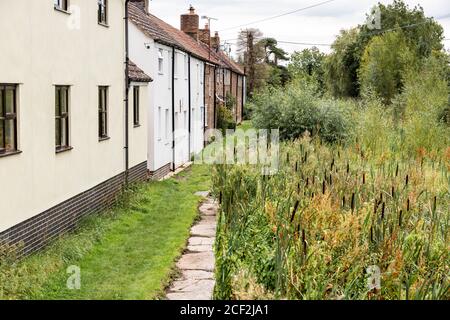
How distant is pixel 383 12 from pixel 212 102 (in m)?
25.7

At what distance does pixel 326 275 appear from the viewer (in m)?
7.29

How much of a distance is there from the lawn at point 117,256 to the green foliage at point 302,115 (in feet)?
27.5

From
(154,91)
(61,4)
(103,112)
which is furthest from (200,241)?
(154,91)

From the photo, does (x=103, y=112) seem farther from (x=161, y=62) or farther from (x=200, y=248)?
(x=161, y=62)

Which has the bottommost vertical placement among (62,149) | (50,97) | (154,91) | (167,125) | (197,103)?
(62,149)

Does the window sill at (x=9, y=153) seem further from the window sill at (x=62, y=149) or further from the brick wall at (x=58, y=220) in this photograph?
the window sill at (x=62, y=149)

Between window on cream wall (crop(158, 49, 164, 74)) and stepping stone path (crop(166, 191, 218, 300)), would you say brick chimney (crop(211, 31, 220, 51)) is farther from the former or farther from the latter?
stepping stone path (crop(166, 191, 218, 300))

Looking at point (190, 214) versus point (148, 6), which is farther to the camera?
point (148, 6)

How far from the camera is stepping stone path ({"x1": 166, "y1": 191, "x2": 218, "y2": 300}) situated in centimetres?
885

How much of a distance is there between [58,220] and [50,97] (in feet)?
8.08

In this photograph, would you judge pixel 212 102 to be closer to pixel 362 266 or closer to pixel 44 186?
pixel 44 186

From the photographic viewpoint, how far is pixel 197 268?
33.8ft

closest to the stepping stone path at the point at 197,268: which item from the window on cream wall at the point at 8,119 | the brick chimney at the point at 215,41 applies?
the window on cream wall at the point at 8,119

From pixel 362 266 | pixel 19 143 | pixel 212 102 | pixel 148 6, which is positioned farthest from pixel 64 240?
pixel 212 102
